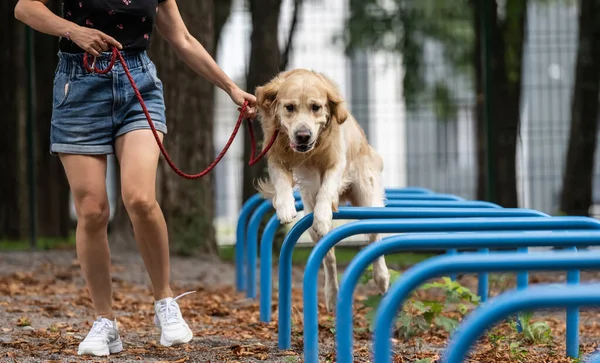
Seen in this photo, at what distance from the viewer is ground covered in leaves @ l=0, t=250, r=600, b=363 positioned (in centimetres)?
397

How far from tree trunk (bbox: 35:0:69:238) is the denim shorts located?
877cm

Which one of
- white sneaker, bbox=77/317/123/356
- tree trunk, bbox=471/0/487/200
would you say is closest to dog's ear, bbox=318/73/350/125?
white sneaker, bbox=77/317/123/356

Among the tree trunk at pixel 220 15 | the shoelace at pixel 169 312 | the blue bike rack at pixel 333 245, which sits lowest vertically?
the shoelace at pixel 169 312

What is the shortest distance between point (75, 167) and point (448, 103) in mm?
9213

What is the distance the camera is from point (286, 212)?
4023mm

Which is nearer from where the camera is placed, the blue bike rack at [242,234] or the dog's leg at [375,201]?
the dog's leg at [375,201]

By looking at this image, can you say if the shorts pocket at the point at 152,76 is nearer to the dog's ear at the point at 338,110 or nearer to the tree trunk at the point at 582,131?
the dog's ear at the point at 338,110

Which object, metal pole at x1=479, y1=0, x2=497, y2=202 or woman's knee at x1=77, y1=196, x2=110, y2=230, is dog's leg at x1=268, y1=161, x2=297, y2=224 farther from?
metal pole at x1=479, y1=0, x2=497, y2=202

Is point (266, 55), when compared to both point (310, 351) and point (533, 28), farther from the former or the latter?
point (310, 351)

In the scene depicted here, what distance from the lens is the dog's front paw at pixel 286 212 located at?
13.1 feet

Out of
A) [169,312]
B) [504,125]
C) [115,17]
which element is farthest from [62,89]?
[504,125]

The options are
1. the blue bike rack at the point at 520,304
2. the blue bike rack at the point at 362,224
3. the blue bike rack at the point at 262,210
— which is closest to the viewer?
the blue bike rack at the point at 520,304

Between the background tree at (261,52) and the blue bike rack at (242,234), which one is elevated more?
the background tree at (261,52)

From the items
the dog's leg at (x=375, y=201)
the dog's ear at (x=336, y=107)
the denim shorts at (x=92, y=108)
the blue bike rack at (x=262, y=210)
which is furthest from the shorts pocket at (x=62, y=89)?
the dog's leg at (x=375, y=201)
